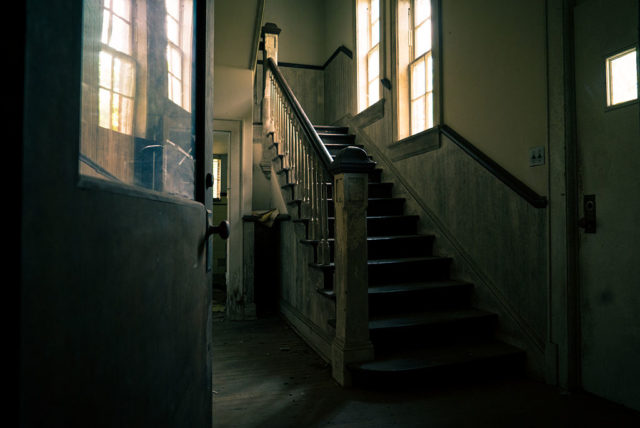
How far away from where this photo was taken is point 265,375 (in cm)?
276

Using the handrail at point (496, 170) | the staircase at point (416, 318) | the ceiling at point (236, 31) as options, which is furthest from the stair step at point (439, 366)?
the ceiling at point (236, 31)

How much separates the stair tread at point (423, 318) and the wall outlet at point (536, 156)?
114cm

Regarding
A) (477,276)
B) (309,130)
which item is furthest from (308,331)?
(309,130)

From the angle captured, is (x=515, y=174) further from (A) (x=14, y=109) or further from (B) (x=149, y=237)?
(A) (x=14, y=109)

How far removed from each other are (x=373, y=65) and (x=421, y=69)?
1434mm

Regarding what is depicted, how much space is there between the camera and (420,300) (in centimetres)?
312

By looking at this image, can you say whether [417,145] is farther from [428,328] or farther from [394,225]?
[428,328]

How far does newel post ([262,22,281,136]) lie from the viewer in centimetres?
489

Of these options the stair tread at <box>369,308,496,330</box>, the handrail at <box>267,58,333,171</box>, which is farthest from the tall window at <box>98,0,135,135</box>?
the stair tread at <box>369,308,496,330</box>

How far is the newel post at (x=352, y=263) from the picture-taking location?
2.48m

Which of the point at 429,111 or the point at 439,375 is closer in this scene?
the point at 439,375

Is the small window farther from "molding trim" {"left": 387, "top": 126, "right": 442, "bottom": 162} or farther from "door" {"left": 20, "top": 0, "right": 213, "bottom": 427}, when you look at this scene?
"door" {"left": 20, "top": 0, "right": 213, "bottom": 427}

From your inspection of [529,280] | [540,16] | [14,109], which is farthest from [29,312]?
[540,16]

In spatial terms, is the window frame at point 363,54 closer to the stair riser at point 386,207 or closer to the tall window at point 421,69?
the tall window at point 421,69
